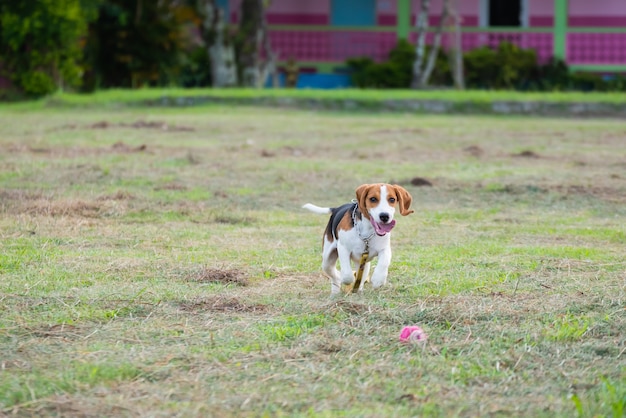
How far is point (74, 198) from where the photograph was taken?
9.66 metres

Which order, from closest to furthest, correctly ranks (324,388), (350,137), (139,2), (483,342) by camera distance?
(324,388) < (483,342) < (350,137) < (139,2)

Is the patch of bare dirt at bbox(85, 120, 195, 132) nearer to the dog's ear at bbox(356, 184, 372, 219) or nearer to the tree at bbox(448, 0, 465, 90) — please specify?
the tree at bbox(448, 0, 465, 90)

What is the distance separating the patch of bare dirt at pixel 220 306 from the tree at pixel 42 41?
1704cm

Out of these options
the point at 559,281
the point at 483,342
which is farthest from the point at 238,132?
the point at 483,342

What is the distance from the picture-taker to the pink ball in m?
4.89

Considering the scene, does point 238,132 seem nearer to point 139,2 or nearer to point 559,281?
point 139,2

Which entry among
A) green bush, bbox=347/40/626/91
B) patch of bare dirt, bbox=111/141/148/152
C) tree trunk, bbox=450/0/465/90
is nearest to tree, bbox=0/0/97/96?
green bush, bbox=347/40/626/91

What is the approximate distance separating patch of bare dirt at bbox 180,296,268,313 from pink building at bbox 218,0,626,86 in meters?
22.9

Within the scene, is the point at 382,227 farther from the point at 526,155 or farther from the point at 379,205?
the point at 526,155

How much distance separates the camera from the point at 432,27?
2880 centimetres

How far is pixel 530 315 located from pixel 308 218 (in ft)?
12.9

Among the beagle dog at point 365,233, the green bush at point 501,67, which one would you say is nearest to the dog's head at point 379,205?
the beagle dog at point 365,233

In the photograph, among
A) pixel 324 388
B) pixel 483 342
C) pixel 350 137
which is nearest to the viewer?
pixel 324 388

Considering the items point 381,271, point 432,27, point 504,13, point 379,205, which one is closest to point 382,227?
point 379,205
